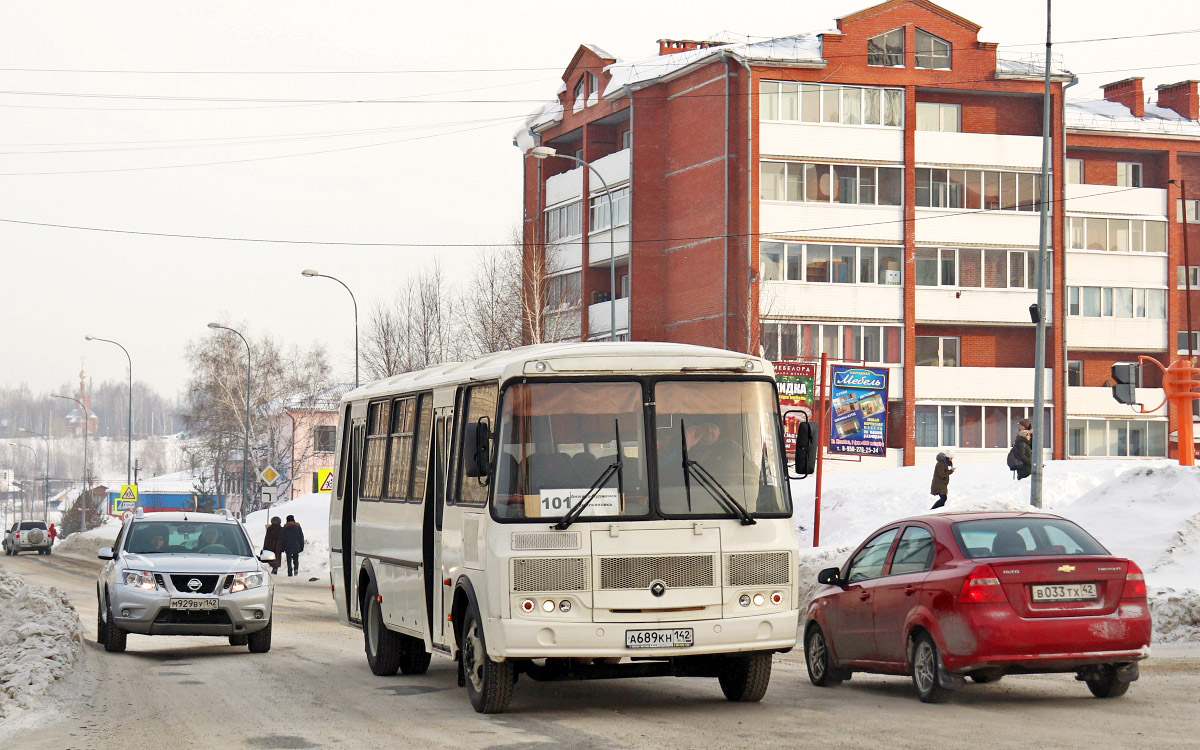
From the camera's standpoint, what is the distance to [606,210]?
6388 cm

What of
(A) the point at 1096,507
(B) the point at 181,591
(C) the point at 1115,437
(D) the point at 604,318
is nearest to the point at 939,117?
(C) the point at 1115,437

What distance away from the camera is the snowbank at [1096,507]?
749 inches

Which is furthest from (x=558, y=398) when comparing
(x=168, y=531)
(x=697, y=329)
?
(x=697, y=329)

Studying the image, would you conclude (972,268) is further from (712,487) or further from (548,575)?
(548,575)

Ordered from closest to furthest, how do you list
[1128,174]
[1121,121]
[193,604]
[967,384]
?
[193,604]
[967,384]
[1121,121]
[1128,174]

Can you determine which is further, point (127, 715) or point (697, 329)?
point (697, 329)

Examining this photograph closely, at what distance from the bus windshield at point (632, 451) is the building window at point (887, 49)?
49937 mm

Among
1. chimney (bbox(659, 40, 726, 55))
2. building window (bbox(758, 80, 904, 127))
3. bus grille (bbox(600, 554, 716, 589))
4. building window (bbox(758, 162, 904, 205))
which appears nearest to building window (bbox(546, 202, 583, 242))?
chimney (bbox(659, 40, 726, 55))

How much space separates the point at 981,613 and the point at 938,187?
5068cm

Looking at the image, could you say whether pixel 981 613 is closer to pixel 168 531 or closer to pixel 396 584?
pixel 396 584

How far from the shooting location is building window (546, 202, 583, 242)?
65188mm

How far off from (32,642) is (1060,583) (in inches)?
380

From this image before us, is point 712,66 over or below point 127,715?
Result: over

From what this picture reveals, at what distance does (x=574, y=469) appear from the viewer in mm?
11312
